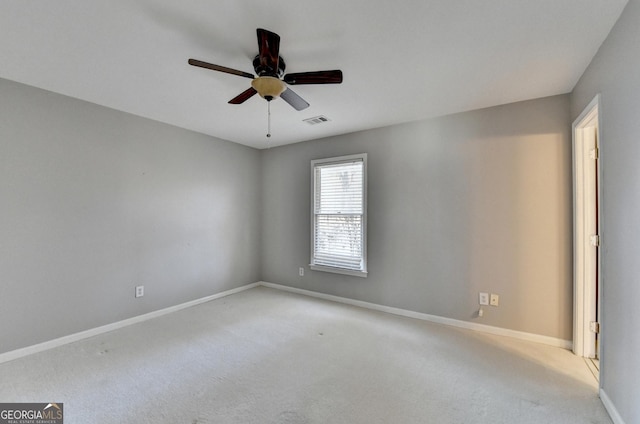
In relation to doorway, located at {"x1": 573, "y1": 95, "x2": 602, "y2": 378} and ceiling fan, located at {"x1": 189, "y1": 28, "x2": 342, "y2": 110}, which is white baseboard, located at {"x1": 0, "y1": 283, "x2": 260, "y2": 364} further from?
doorway, located at {"x1": 573, "y1": 95, "x2": 602, "y2": 378}

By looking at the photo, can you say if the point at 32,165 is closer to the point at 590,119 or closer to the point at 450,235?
the point at 450,235

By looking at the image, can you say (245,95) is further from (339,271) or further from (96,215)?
(339,271)

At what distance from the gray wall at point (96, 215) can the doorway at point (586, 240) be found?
14.2 ft

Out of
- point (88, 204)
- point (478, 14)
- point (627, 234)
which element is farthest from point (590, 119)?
point (88, 204)

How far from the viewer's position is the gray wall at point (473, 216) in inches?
105

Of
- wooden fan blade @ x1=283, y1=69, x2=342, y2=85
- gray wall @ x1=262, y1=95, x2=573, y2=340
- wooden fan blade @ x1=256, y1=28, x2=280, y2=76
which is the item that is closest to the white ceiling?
wooden fan blade @ x1=256, y1=28, x2=280, y2=76

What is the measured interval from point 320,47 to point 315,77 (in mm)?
278

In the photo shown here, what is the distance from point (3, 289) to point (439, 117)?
4721mm

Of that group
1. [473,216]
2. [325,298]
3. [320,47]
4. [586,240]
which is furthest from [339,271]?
[320,47]

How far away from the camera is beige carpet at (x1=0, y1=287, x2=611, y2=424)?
5.69 ft

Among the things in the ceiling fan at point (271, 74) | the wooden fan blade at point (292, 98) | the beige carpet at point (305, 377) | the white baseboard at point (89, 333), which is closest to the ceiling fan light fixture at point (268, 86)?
the ceiling fan at point (271, 74)

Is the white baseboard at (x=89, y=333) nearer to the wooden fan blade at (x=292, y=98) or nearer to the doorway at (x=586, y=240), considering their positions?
the wooden fan blade at (x=292, y=98)

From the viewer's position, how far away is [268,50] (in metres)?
1.70

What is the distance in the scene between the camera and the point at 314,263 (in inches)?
167
